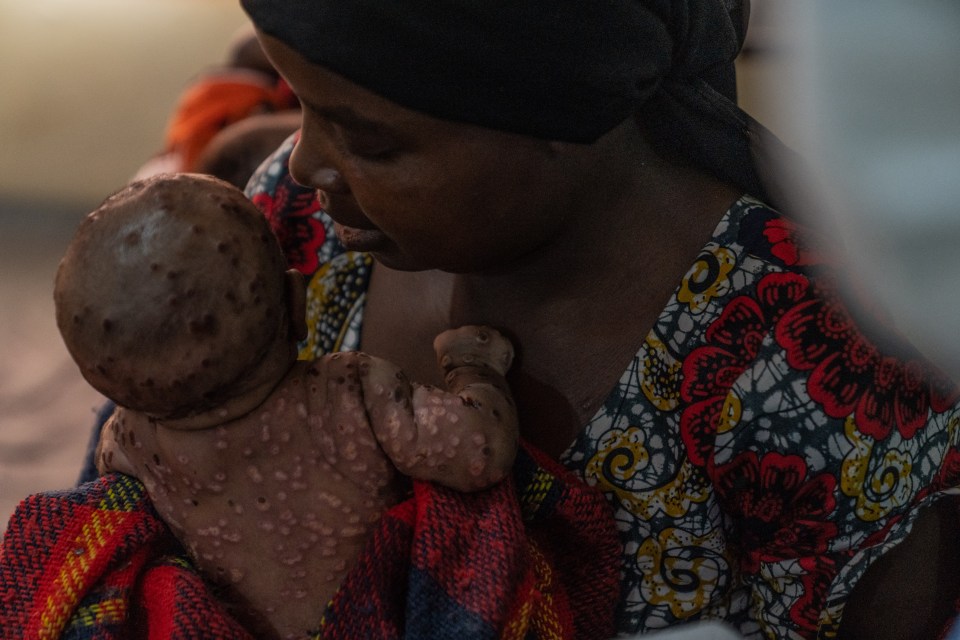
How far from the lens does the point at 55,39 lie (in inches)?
130

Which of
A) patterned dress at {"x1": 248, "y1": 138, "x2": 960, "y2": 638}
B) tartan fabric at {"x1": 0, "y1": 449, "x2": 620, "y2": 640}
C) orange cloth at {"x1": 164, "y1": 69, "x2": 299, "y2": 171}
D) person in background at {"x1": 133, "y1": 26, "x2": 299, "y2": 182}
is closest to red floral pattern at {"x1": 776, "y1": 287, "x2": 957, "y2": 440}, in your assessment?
patterned dress at {"x1": 248, "y1": 138, "x2": 960, "y2": 638}

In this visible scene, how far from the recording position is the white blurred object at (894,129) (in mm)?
327

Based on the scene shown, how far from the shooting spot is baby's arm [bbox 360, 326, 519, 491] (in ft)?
3.12

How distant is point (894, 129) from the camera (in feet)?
1.10

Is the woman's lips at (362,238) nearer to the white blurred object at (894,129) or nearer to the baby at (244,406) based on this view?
the baby at (244,406)

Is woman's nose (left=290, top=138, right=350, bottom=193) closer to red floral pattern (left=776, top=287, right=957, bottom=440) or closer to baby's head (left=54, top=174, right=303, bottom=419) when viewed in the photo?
baby's head (left=54, top=174, right=303, bottom=419)

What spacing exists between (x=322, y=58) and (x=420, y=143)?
112 mm

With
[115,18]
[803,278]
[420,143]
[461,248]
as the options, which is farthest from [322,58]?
[115,18]

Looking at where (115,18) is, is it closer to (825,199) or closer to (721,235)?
(721,235)

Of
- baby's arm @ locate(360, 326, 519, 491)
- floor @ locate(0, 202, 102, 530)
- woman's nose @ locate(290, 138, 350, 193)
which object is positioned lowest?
floor @ locate(0, 202, 102, 530)

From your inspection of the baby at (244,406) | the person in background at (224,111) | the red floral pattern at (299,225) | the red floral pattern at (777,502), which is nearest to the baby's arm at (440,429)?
the baby at (244,406)

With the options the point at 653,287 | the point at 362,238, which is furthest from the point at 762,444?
the point at 362,238

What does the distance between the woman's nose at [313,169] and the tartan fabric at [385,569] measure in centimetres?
29

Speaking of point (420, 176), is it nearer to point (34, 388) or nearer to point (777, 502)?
point (777, 502)
